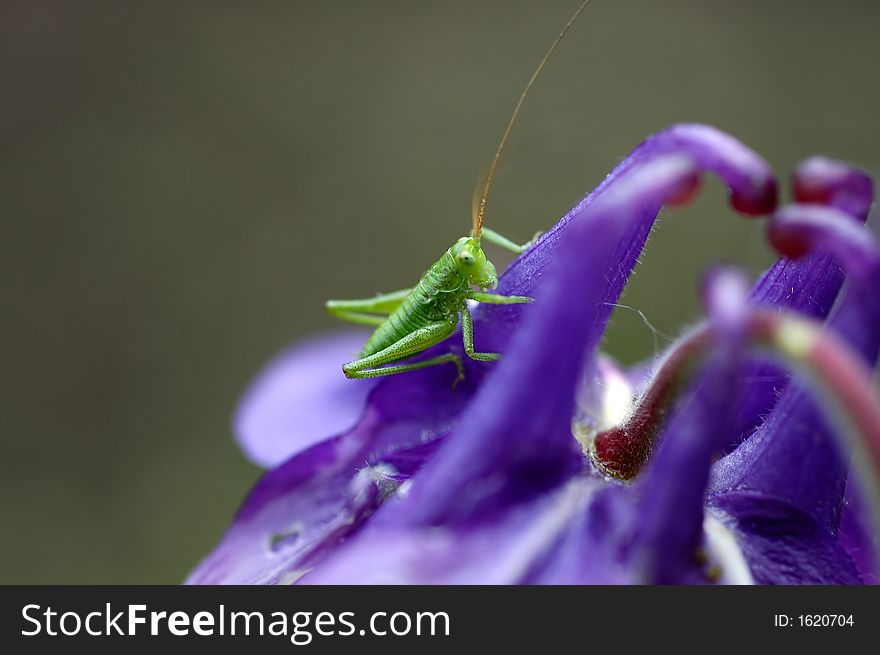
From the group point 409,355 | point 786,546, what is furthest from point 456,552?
point 409,355

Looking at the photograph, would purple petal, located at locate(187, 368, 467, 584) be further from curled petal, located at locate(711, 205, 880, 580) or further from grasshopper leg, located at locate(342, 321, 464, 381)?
curled petal, located at locate(711, 205, 880, 580)

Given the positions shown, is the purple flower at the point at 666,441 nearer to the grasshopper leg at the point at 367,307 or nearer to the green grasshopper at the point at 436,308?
the green grasshopper at the point at 436,308

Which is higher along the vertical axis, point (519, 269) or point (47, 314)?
point (47, 314)

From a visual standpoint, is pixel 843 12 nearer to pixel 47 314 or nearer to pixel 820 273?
pixel 47 314

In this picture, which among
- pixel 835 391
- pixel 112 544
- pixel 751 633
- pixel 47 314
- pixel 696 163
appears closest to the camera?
pixel 835 391

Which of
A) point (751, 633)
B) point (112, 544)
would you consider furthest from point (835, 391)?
point (112, 544)

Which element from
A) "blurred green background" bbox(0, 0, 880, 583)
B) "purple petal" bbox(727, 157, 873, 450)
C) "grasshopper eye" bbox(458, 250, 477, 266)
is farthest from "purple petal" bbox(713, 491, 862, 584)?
"blurred green background" bbox(0, 0, 880, 583)

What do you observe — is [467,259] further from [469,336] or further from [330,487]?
[330,487]

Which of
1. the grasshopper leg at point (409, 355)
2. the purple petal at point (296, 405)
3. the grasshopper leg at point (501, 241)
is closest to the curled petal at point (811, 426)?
the grasshopper leg at point (409, 355)
